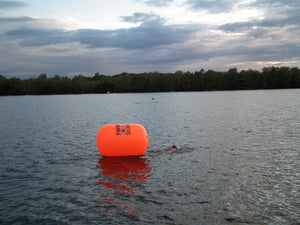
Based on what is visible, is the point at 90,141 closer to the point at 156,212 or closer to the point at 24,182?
the point at 24,182

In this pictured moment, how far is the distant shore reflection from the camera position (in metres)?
7.59

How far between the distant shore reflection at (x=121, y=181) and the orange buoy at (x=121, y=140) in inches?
15.3

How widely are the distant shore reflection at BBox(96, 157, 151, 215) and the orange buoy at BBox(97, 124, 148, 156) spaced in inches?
15.3

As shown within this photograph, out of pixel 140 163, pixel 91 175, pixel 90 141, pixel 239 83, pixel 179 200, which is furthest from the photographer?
pixel 239 83

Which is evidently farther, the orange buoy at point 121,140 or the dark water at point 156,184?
the orange buoy at point 121,140

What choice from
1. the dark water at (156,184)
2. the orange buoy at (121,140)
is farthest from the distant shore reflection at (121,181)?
the orange buoy at (121,140)

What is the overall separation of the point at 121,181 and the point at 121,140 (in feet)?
9.76

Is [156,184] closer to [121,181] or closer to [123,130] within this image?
[121,181]

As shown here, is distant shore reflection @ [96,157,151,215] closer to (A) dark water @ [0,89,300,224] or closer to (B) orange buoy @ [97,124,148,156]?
(A) dark water @ [0,89,300,224]

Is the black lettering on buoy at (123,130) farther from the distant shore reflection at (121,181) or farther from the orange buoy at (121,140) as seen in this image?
the distant shore reflection at (121,181)

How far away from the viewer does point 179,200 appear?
25.9ft

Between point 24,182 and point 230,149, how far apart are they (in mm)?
9977

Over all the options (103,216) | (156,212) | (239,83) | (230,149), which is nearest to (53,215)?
(103,216)

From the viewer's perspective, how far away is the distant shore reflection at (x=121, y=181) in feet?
24.9
